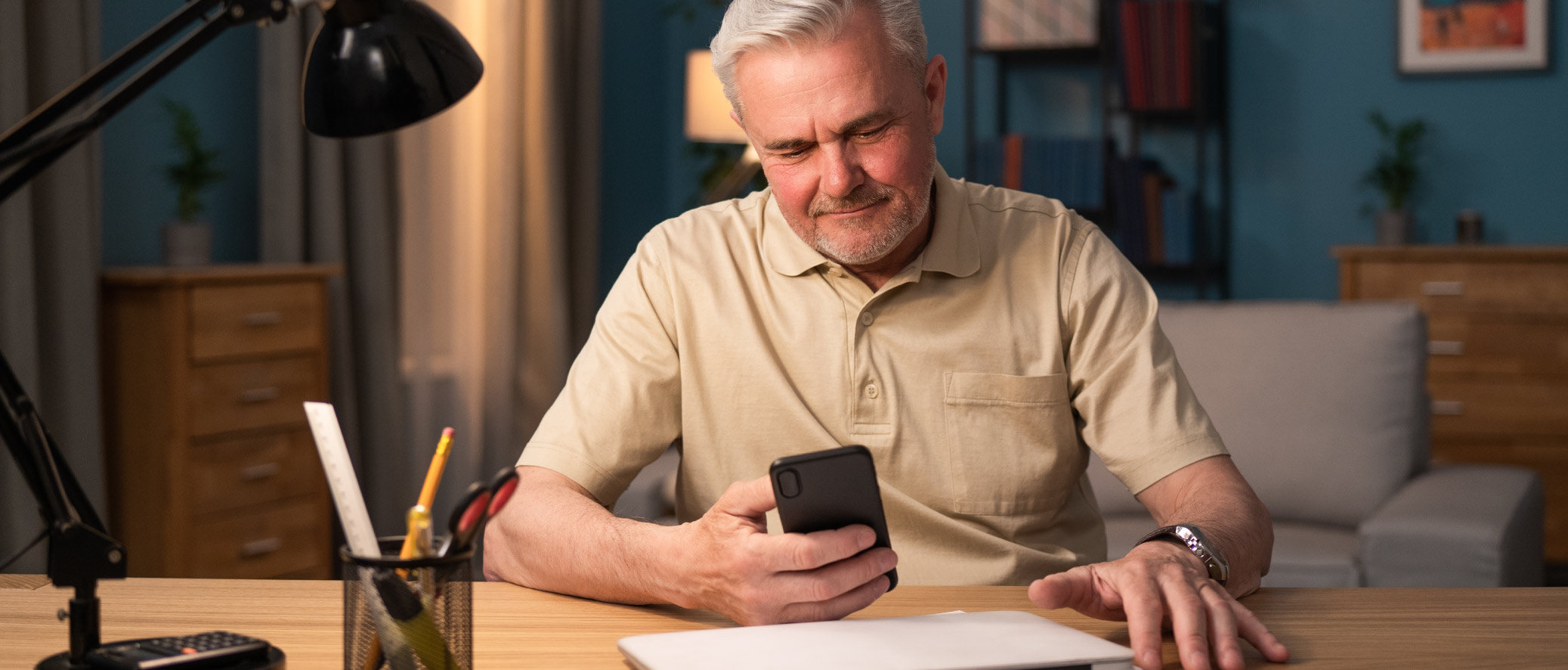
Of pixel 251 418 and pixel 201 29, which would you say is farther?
pixel 251 418

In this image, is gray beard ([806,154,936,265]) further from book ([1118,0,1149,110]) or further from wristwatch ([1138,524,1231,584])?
book ([1118,0,1149,110])

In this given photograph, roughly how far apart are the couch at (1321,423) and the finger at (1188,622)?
1433 mm

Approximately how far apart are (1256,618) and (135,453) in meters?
2.38

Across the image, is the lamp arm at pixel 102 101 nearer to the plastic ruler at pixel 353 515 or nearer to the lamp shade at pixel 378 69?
the lamp shade at pixel 378 69

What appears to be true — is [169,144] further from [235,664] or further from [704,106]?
[235,664]

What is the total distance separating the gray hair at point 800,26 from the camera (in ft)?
4.39

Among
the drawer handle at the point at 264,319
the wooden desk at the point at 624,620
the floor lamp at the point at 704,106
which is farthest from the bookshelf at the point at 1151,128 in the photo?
the wooden desk at the point at 624,620

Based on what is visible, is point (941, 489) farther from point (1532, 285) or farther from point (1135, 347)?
point (1532, 285)

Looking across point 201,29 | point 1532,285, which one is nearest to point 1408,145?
point 1532,285

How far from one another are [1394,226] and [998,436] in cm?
336

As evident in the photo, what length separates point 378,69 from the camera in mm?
879

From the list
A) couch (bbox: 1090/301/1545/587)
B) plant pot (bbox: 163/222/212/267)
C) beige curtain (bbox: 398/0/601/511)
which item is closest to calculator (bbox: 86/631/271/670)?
couch (bbox: 1090/301/1545/587)

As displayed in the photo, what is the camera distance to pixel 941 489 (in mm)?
1405

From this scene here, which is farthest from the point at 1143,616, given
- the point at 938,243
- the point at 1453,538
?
the point at 1453,538
